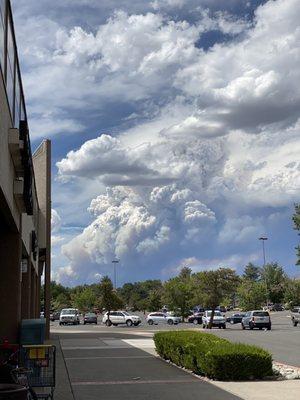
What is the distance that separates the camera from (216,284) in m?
46.2

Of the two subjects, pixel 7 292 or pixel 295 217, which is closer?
pixel 7 292

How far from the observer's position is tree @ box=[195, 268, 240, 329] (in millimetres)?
45906

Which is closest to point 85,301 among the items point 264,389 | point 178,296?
point 178,296

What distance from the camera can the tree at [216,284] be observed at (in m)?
45.9

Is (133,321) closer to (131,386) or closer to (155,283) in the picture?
(131,386)

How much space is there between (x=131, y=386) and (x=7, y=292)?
417 cm

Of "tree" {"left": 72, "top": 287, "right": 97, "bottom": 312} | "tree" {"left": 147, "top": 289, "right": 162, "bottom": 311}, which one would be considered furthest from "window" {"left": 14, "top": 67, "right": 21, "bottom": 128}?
"tree" {"left": 72, "top": 287, "right": 97, "bottom": 312}

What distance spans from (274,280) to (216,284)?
237ft

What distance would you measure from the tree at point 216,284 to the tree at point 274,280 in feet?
218

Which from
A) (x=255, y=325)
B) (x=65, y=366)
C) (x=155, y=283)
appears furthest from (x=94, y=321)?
(x=155, y=283)

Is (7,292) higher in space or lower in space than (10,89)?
lower

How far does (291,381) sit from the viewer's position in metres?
13.0

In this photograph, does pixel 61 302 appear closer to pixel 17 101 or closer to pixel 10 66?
pixel 17 101

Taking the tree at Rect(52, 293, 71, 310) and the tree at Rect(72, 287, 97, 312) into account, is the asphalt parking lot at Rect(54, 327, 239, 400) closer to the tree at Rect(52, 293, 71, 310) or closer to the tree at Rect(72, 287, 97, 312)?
the tree at Rect(72, 287, 97, 312)
